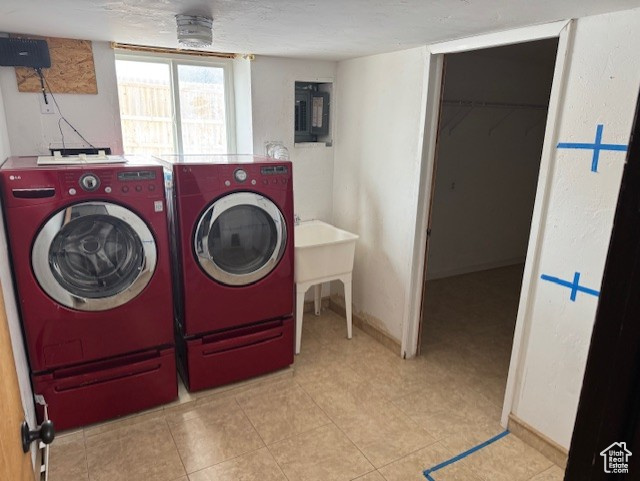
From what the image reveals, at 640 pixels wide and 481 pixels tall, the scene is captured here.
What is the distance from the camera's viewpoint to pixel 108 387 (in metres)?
2.23

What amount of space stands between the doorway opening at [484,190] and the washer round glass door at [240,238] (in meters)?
1.44

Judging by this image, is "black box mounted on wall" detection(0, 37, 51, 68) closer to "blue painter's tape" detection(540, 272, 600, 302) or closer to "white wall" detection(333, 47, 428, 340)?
"white wall" detection(333, 47, 428, 340)

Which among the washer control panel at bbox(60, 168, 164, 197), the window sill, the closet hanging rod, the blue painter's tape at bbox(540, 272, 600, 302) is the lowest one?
the blue painter's tape at bbox(540, 272, 600, 302)

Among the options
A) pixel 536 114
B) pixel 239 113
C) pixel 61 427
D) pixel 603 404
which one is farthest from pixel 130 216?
pixel 536 114

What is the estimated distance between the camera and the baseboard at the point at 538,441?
204 cm

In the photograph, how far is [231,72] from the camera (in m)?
3.26

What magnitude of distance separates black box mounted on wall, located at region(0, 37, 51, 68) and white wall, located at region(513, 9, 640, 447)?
2.68 m

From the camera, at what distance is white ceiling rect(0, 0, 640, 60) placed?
63.2 inches

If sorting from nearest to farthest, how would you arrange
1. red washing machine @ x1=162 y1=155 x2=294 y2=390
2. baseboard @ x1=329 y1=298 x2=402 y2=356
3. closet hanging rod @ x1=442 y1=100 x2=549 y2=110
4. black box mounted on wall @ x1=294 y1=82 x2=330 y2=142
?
red washing machine @ x1=162 y1=155 x2=294 y2=390 < baseboard @ x1=329 y1=298 x2=402 y2=356 < black box mounted on wall @ x1=294 y1=82 x2=330 y2=142 < closet hanging rod @ x1=442 y1=100 x2=549 y2=110

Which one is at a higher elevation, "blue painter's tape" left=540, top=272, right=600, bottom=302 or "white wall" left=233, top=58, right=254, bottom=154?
"white wall" left=233, top=58, right=254, bottom=154

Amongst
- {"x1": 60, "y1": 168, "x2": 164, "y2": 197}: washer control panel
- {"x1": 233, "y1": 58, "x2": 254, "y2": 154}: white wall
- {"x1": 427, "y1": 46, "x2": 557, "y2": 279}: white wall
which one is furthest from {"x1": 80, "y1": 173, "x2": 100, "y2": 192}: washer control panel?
{"x1": 427, "y1": 46, "x2": 557, "y2": 279}: white wall

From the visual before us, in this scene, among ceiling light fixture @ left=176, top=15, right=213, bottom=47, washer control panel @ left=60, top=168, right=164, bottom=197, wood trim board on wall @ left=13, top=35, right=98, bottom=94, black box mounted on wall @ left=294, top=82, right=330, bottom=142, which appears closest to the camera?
ceiling light fixture @ left=176, top=15, right=213, bottom=47

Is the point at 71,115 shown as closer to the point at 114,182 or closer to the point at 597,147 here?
the point at 114,182

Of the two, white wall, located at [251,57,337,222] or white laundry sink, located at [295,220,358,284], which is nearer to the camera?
white laundry sink, located at [295,220,358,284]
